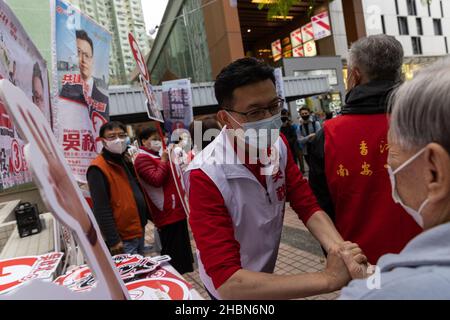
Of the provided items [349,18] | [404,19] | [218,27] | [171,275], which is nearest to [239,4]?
[218,27]

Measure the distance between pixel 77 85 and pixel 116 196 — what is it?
963 mm

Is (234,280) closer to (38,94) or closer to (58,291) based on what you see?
(58,291)

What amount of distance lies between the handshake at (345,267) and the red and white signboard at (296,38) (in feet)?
63.7

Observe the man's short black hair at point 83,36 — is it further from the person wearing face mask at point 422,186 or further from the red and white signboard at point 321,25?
the red and white signboard at point 321,25

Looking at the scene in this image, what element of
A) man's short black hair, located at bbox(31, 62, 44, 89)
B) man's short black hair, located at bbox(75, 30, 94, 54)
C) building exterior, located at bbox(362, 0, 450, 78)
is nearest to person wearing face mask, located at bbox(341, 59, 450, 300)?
man's short black hair, located at bbox(31, 62, 44, 89)

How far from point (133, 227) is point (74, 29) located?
1687 mm

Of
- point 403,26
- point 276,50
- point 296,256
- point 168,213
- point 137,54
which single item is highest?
point 403,26

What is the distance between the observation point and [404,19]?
69.8 feet

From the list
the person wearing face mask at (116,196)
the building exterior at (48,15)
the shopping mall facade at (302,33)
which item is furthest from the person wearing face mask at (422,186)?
the shopping mall facade at (302,33)

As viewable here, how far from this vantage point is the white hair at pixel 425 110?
0.64 m

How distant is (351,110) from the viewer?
64.0 inches

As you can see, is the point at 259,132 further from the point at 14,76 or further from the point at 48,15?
the point at 48,15

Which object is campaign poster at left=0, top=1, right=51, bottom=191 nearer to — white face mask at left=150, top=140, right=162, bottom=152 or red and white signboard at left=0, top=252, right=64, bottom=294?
red and white signboard at left=0, top=252, right=64, bottom=294

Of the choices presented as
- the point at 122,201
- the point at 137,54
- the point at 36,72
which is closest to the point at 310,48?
the point at 137,54
